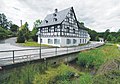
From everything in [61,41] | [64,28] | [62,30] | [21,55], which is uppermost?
[64,28]

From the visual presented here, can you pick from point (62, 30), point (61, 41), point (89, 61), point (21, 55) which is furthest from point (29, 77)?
point (62, 30)

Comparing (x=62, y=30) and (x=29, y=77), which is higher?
(x=62, y=30)

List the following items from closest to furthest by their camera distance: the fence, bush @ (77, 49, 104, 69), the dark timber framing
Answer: the fence
bush @ (77, 49, 104, 69)
the dark timber framing

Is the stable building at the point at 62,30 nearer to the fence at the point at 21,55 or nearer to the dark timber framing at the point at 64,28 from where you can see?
the dark timber framing at the point at 64,28

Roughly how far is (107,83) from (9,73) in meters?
6.21

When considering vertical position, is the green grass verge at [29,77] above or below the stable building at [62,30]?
below

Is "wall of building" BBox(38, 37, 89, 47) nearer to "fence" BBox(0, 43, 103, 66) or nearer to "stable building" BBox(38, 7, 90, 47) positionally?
"stable building" BBox(38, 7, 90, 47)

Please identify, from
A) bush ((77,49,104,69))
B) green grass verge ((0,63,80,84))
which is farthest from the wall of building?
green grass verge ((0,63,80,84))

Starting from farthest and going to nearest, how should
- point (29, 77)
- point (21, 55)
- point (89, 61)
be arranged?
point (89, 61), point (21, 55), point (29, 77)

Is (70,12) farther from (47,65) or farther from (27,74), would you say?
(27,74)

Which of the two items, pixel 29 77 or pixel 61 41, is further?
pixel 61 41

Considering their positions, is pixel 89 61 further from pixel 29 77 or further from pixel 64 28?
pixel 64 28

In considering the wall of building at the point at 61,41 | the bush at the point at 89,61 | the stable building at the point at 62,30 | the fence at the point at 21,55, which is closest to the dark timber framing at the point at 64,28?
the stable building at the point at 62,30

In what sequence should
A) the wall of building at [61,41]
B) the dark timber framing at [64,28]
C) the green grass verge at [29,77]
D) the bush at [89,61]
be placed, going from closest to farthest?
the green grass verge at [29,77]
the bush at [89,61]
the wall of building at [61,41]
the dark timber framing at [64,28]
